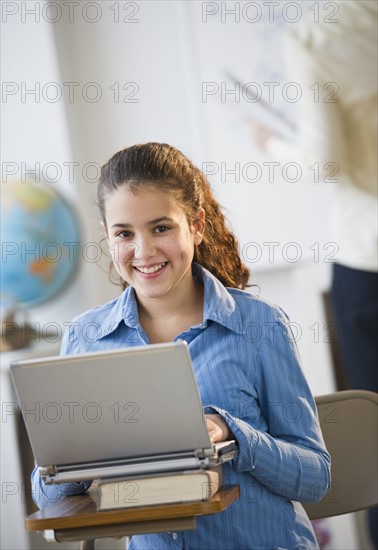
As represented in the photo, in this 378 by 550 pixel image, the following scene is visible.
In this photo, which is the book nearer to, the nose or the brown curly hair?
the nose

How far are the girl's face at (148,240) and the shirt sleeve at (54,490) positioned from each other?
358 mm

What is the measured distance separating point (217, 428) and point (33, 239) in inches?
65.0

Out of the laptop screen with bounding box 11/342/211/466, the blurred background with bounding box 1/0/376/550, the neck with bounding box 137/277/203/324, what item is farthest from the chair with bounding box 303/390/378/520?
the blurred background with bounding box 1/0/376/550

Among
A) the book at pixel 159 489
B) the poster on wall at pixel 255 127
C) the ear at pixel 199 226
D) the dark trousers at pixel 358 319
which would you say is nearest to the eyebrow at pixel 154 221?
the ear at pixel 199 226

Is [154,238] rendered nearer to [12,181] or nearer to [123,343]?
[123,343]

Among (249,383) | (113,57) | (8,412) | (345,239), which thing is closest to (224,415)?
(249,383)

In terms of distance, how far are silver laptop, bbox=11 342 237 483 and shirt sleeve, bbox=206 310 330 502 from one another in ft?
0.36

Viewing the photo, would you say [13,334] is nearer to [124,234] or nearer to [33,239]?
[33,239]

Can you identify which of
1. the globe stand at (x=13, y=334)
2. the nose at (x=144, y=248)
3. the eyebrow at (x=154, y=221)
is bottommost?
the globe stand at (x=13, y=334)

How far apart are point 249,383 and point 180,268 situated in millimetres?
238

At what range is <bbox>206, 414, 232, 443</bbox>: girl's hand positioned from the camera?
1384mm

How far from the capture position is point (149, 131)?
11.1ft

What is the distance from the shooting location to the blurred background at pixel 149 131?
9.72 ft

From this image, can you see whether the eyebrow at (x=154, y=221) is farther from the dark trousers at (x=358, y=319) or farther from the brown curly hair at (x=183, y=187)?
the dark trousers at (x=358, y=319)
